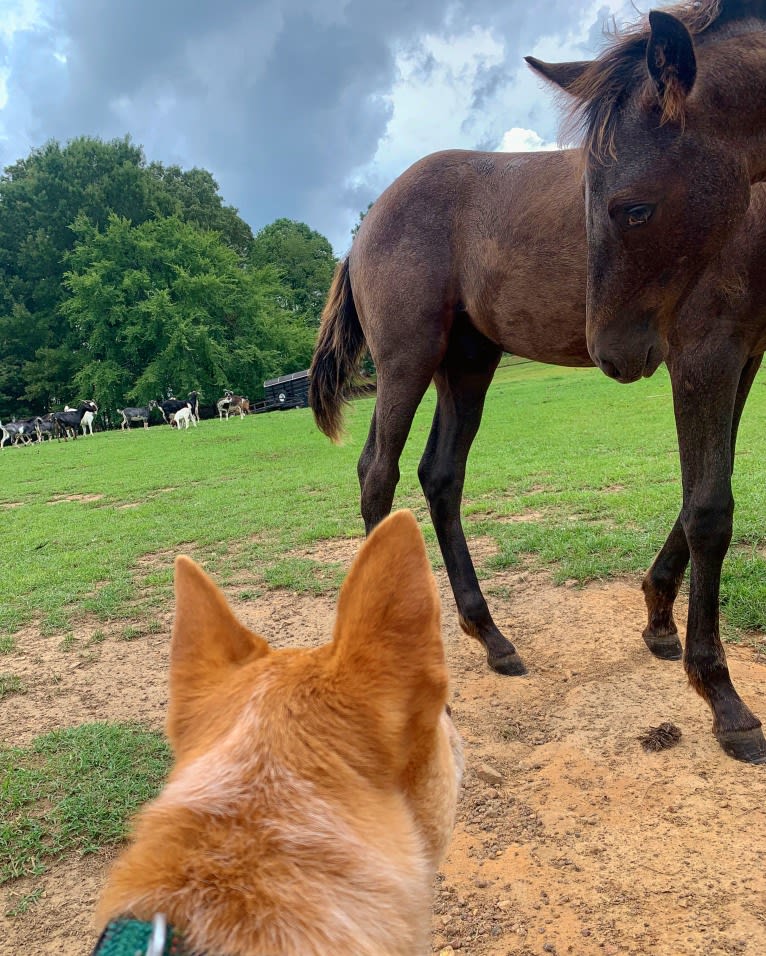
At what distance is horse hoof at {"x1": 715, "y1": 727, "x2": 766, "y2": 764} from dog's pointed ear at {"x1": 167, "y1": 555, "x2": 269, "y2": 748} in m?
2.11

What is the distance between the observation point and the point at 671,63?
213 centimetres

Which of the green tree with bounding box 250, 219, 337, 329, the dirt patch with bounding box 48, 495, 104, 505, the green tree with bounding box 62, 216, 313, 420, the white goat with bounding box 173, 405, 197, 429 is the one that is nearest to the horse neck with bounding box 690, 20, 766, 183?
the dirt patch with bounding box 48, 495, 104, 505

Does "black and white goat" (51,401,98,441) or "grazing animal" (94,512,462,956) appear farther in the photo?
"black and white goat" (51,401,98,441)

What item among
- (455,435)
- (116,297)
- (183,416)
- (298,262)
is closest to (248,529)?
(455,435)

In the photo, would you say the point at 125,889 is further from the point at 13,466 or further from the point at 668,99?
the point at 13,466

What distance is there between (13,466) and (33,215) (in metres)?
32.1

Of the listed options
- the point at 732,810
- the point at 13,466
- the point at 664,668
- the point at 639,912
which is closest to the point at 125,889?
the point at 639,912

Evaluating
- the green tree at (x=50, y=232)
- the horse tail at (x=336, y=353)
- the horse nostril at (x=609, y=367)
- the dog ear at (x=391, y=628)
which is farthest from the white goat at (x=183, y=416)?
the dog ear at (x=391, y=628)

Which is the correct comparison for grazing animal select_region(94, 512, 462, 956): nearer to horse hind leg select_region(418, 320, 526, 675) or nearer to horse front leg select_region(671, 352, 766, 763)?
horse front leg select_region(671, 352, 766, 763)

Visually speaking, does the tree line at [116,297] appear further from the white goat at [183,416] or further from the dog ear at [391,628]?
the dog ear at [391,628]

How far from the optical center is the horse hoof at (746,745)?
8.00 feet

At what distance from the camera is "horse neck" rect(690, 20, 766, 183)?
2221mm

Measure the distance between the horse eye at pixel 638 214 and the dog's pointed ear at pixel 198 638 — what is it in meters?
1.95

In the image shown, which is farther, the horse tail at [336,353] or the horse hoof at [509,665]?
the horse tail at [336,353]
